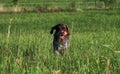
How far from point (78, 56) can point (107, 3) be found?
154 feet

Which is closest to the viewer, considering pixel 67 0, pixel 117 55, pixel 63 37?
pixel 117 55

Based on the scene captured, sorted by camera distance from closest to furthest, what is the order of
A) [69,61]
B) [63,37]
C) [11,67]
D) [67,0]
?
[11,67] → [69,61] → [63,37] → [67,0]

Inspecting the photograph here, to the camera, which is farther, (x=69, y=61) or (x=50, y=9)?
(x=50, y=9)

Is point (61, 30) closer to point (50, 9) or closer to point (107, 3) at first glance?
point (50, 9)

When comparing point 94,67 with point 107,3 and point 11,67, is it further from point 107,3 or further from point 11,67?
point 107,3

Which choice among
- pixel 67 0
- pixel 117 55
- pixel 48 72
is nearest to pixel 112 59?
pixel 117 55

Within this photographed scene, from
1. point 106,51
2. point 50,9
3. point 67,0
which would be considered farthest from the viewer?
point 67,0

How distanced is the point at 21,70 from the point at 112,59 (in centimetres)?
190

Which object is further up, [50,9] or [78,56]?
[78,56]

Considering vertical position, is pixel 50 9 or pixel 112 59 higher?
pixel 112 59

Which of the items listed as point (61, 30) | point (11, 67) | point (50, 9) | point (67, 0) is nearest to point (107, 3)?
point (50, 9)

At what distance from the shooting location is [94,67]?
18.9 ft

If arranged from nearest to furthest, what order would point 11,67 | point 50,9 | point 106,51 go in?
point 11,67
point 106,51
point 50,9

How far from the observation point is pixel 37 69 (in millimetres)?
4977
